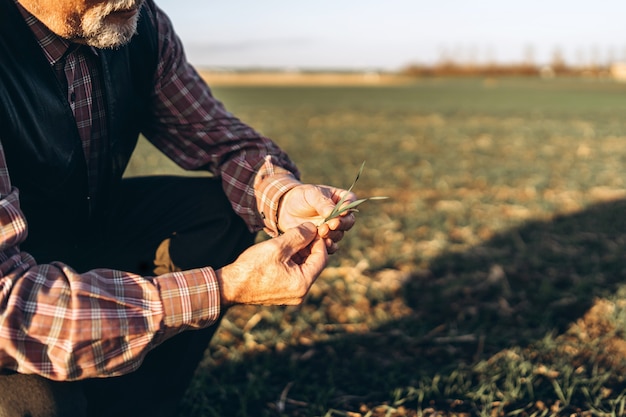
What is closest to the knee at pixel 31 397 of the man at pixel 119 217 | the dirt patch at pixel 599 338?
the man at pixel 119 217

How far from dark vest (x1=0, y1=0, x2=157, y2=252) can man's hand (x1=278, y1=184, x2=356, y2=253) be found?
62cm

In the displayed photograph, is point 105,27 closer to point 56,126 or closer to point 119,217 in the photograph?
point 56,126

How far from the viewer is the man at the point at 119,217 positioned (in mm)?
1584

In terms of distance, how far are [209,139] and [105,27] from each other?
78cm

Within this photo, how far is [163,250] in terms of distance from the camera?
2.49 metres

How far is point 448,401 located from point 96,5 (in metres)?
1.98

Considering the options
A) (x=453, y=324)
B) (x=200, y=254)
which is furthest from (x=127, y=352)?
(x=453, y=324)

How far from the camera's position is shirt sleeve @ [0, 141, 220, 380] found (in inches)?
60.2

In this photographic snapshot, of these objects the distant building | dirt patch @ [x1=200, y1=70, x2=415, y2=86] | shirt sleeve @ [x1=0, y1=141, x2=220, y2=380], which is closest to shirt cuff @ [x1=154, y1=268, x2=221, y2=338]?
shirt sleeve @ [x1=0, y1=141, x2=220, y2=380]

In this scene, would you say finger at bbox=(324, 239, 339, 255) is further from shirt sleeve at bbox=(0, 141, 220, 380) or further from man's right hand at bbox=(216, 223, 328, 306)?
shirt sleeve at bbox=(0, 141, 220, 380)

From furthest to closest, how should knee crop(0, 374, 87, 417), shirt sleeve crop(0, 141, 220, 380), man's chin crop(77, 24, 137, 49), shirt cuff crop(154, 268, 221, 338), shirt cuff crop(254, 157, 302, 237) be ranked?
1. shirt cuff crop(254, 157, 302, 237)
2. man's chin crop(77, 24, 137, 49)
3. knee crop(0, 374, 87, 417)
4. shirt cuff crop(154, 268, 221, 338)
5. shirt sleeve crop(0, 141, 220, 380)

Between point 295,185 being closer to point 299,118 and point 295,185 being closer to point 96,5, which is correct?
point 96,5

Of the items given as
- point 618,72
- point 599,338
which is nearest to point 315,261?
point 599,338

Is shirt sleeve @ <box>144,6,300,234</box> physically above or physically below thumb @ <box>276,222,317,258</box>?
above
